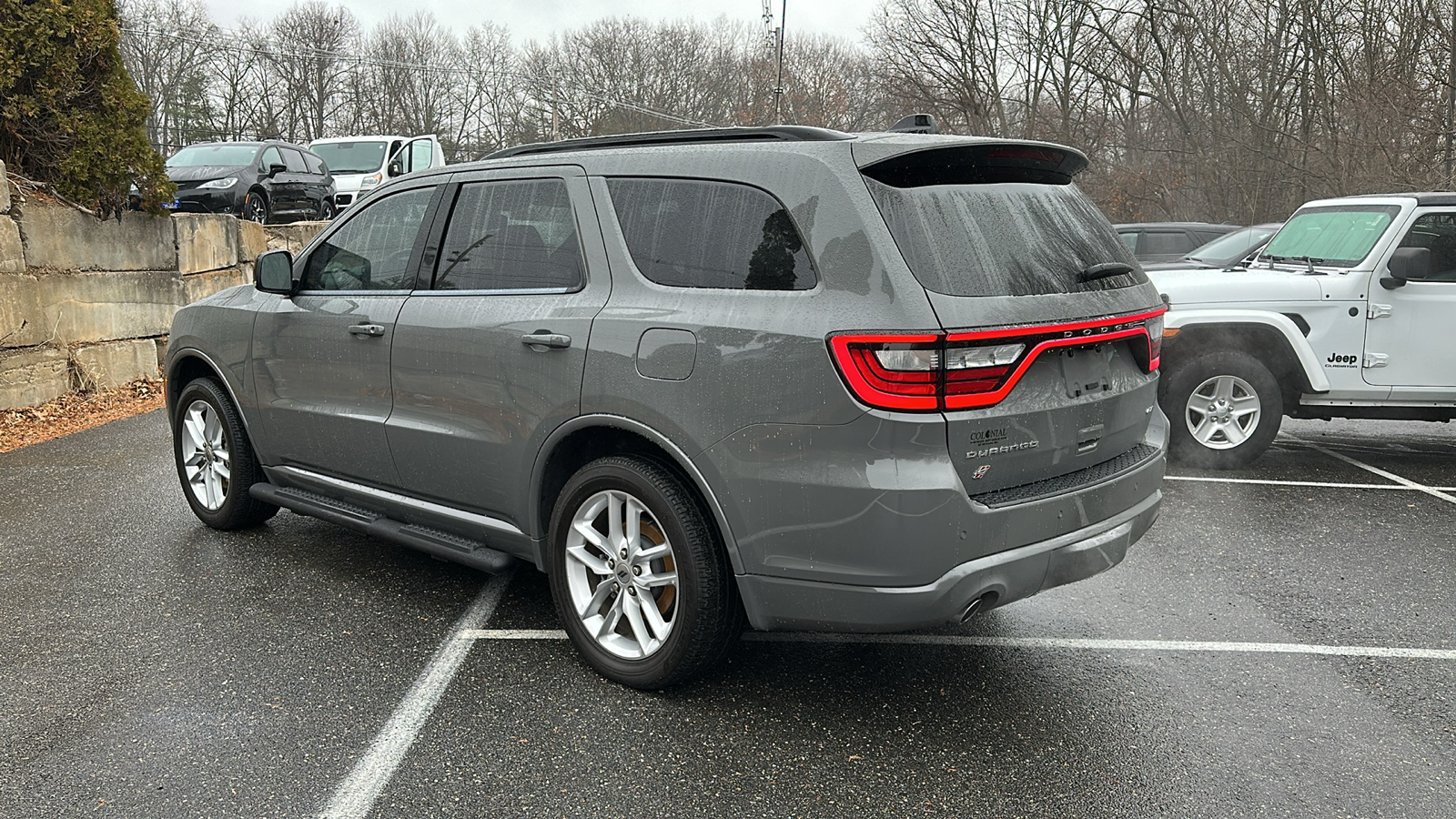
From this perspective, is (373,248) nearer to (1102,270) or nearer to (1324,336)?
(1102,270)

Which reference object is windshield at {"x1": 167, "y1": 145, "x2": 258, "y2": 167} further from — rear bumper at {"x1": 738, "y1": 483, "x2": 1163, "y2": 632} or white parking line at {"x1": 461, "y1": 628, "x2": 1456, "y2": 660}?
rear bumper at {"x1": 738, "y1": 483, "x2": 1163, "y2": 632}

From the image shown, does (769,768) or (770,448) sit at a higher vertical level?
(770,448)

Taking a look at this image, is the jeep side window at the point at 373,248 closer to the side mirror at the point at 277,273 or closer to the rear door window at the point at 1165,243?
the side mirror at the point at 277,273

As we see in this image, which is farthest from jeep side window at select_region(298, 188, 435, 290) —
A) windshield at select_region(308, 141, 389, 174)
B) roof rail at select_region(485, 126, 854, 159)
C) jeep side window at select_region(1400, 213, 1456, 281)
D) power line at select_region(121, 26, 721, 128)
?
power line at select_region(121, 26, 721, 128)

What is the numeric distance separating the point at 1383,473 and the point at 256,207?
14728mm

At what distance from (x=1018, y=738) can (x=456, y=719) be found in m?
1.75

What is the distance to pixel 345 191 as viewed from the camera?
20.8 m

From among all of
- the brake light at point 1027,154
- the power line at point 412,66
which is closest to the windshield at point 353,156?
the brake light at point 1027,154

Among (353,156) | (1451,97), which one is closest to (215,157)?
(353,156)

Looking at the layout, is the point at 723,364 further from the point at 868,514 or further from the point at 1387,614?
the point at 1387,614

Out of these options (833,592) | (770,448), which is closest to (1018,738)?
(833,592)

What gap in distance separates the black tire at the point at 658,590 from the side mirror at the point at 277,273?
1920mm

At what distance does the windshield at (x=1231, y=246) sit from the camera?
34.7ft

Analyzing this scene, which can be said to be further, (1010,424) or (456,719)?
(456,719)
